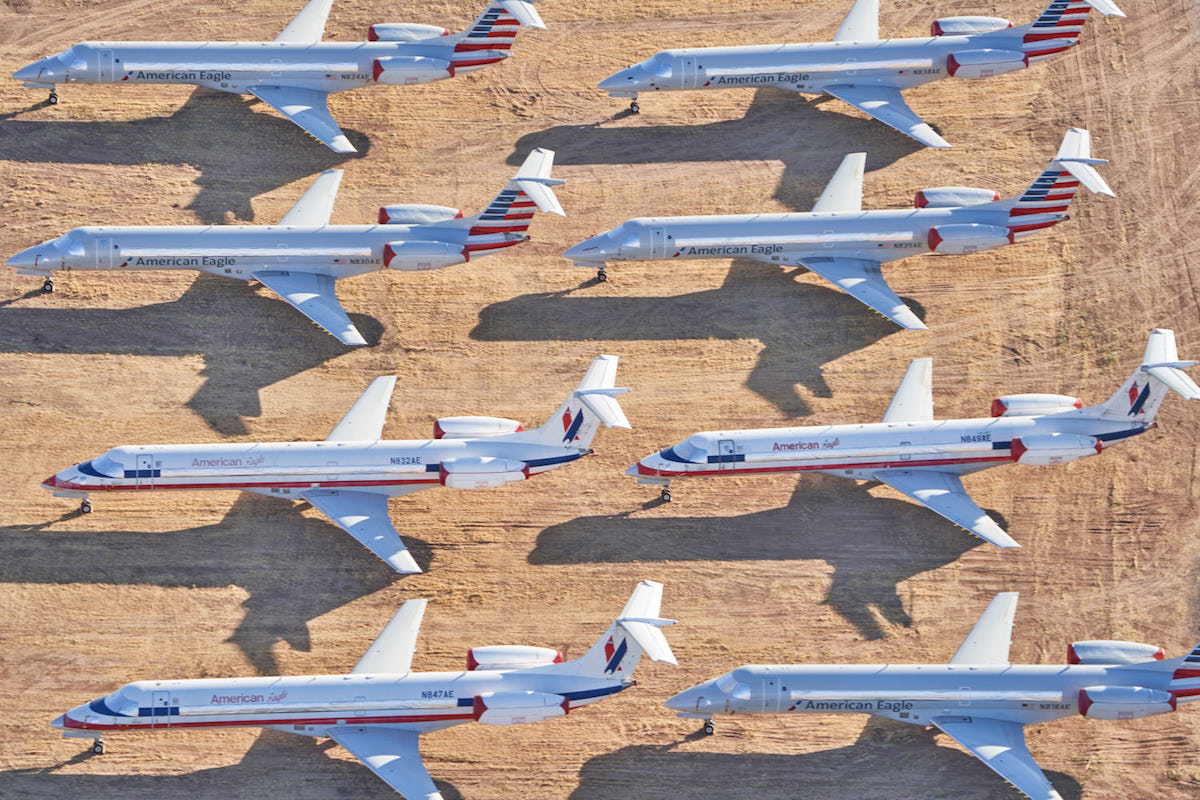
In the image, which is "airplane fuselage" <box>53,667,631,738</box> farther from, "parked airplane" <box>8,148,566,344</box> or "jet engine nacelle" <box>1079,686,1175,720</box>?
"jet engine nacelle" <box>1079,686,1175,720</box>

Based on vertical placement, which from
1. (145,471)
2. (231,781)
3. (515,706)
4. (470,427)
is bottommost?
(231,781)

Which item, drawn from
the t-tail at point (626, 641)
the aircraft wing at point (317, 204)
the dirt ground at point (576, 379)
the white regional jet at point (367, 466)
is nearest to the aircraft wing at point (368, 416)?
the white regional jet at point (367, 466)

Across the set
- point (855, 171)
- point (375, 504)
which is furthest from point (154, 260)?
point (855, 171)

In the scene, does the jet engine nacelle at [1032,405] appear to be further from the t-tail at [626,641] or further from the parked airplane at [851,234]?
the t-tail at [626,641]

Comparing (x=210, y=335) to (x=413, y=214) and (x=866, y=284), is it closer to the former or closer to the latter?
(x=413, y=214)

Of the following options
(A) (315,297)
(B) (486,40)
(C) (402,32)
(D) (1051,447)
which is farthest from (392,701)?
(C) (402,32)

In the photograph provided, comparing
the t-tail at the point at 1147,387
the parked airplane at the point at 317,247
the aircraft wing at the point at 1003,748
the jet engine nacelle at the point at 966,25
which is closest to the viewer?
the aircraft wing at the point at 1003,748
